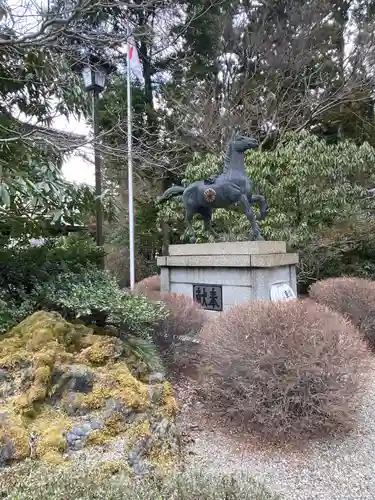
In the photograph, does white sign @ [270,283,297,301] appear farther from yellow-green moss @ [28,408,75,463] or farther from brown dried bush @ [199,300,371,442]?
yellow-green moss @ [28,408,75,463]

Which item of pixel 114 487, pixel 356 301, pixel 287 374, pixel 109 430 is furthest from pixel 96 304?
pixel 356 301

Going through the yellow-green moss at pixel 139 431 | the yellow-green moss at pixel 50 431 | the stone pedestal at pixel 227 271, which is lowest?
the yellow-green moss at pixel 139 431

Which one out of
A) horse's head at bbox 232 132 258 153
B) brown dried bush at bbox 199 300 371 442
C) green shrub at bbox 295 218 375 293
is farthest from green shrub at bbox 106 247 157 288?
brown dried bush at bbox 199 300 371 442

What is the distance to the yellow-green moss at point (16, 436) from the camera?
2080 mm

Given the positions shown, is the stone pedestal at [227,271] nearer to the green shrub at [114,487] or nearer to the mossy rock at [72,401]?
the mossy rock at [72,401]

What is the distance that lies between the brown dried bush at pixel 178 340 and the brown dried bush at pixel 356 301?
2521 millimetres

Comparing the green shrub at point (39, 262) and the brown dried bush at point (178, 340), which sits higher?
the green shrub at point (39, 262)

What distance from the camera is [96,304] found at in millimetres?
3652

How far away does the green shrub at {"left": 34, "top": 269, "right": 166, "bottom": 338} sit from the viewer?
367 centimetres

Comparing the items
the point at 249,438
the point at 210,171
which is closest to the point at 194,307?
the point at 249,438

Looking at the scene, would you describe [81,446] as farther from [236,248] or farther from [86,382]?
[236,248]

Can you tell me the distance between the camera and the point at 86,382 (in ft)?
8.61

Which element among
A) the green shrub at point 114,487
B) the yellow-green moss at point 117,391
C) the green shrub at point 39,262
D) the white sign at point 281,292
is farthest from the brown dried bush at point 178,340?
the green shrub at point 114,487

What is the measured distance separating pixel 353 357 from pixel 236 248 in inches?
118
